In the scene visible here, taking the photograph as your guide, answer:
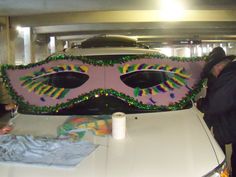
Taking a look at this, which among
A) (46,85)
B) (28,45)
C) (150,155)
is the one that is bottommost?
(150,155)

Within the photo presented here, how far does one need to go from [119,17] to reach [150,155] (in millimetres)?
7673

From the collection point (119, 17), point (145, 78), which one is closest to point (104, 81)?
point (145, 78)

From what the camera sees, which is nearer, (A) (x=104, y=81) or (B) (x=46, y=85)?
(A) (x=104, y=81)

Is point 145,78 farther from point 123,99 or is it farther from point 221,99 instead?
point 221,99

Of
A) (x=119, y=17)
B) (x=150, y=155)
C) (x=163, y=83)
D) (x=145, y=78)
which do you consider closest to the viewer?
(x=150, y=155)

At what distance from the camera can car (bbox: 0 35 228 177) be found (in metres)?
1.76

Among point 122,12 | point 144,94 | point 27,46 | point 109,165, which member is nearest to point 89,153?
point 109,165

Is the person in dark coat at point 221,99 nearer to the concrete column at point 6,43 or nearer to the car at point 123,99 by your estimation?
the car at point 123,99

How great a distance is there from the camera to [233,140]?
2699 mm

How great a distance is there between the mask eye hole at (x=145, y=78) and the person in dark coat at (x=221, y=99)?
379 millimetres

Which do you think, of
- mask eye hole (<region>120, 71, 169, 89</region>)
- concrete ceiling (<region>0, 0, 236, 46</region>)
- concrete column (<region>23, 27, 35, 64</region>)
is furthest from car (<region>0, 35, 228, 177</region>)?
concrete column (<region>23, 27, 35, 64</region>)

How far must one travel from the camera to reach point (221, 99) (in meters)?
2.52

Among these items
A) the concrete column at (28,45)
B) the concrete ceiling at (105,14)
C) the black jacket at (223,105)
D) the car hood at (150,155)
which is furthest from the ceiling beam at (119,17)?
the car hood at (150,155)

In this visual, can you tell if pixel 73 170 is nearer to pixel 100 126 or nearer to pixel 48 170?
pixel 48 170
